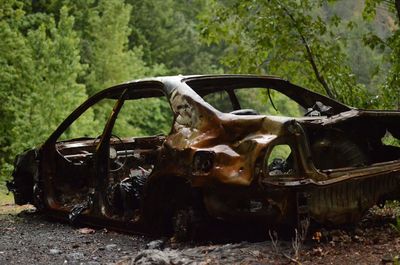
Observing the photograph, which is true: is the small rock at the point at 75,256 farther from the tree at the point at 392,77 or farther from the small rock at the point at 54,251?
the tree at the point at 392,77

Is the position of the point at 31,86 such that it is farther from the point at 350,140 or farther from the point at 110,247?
the point at 350,140

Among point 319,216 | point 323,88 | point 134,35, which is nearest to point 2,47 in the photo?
point 323,88

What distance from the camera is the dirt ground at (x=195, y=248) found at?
12.4 feet

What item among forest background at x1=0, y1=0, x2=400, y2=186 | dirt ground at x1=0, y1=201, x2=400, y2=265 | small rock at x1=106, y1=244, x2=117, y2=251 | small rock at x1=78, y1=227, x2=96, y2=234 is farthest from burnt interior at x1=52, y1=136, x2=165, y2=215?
forest background at x1=0, y1=0, x2=400, y2=186

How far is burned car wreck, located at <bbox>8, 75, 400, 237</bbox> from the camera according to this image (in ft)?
12.8

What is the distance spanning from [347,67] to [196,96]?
5.49 metres

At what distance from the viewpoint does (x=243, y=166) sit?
3.91 meters

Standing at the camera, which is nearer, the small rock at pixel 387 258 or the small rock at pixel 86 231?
the small rock at pixel 387 258

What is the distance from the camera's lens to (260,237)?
4.49 meters

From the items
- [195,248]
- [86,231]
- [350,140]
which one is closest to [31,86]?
[86,231]

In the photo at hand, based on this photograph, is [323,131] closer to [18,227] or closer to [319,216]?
[319,216]

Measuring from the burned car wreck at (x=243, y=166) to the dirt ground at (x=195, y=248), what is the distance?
0.16 metres

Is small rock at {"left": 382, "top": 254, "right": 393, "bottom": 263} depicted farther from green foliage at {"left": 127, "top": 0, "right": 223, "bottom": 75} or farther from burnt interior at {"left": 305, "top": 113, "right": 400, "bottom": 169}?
green foliage at {"left": 127, "top": 0, "right": 223, "bottom": 75}

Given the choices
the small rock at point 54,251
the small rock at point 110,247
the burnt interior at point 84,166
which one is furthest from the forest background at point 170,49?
the small rock at point 54,251
